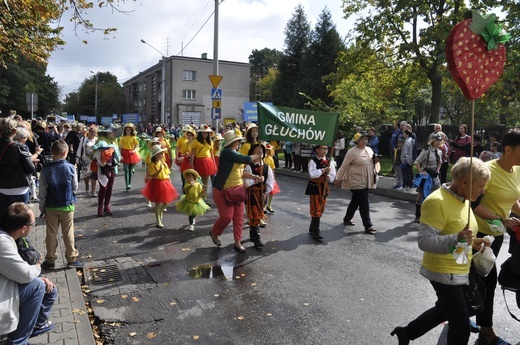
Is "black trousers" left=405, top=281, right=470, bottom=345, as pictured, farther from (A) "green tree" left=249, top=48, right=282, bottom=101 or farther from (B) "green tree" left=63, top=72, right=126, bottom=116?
(A) "green tree" left=249, top=48, right=282, bottom=101

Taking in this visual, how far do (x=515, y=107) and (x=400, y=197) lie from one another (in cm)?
1951

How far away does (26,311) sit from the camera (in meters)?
3.61

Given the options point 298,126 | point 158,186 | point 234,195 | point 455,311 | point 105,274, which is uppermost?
point 298,126

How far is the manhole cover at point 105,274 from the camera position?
5887mm

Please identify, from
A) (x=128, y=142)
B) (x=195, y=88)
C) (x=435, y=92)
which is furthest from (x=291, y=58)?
(x=128, y=142)

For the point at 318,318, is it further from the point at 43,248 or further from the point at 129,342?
the point at 43,248

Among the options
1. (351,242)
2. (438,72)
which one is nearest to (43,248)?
(351,242)

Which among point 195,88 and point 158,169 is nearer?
point 158,169

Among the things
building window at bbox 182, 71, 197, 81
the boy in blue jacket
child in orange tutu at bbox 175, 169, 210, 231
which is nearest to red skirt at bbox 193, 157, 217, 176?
child in orange tutu at bbox 175, 169, 210, 231

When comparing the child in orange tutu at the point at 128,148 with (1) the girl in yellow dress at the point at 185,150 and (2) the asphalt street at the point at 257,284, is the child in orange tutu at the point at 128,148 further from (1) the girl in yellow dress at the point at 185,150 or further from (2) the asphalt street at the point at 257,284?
(2) the asphalt street at the point at 257,284

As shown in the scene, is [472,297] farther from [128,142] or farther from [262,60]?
[262,60]

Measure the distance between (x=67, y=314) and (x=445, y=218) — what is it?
3716 millimetres

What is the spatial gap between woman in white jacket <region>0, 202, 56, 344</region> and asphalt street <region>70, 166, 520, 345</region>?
0.89 meters

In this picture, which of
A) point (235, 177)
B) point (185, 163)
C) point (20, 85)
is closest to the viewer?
point (235, 177)
